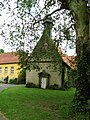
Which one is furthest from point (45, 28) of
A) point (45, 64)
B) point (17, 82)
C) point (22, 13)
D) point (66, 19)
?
point (17, 82)

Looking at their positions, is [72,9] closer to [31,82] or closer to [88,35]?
[88,35]

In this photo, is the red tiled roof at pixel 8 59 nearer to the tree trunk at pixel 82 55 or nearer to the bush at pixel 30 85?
the bush at pixel 30 85

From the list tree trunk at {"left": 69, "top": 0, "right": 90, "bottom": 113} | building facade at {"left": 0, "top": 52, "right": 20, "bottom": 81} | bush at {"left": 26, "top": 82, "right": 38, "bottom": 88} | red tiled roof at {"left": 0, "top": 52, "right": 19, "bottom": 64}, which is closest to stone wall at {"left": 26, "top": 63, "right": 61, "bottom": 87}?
bush at {"left": 26, "top": 82, "right": 38, "bottom": 88}

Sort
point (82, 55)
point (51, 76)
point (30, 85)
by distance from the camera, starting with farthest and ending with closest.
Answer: point (51, 76), point (30, 85), point (82, 55)

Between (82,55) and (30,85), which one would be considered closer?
(82,55)

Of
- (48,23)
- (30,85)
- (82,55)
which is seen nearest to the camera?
(82,55)

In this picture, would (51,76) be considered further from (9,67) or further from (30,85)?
(9,67)

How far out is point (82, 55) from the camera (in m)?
18.5

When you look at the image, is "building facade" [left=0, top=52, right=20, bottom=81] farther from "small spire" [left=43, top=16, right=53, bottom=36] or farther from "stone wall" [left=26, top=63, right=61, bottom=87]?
"small spire" [left=43, top=16, right=53, bottom=36]

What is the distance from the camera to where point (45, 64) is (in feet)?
168

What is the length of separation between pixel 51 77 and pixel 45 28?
23.9 m

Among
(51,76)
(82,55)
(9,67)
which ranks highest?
(82,55)

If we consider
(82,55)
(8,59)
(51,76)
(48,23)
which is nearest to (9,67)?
(8,59)

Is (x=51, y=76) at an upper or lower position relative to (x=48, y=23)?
lower
